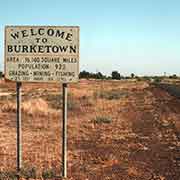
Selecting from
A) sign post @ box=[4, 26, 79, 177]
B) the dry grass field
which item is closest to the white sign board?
sign post @ box=[4, 26, 79, 177]

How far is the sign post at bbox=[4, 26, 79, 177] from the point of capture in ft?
27.0

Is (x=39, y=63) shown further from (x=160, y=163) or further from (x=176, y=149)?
(x=176, y=149)

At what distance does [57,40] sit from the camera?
826 centimetres

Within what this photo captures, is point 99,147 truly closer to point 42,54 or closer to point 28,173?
point 28,173

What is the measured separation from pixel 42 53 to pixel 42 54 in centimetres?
2

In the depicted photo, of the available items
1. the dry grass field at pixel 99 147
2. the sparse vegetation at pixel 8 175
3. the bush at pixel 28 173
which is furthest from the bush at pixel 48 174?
the sparse vegetation at pixel 8 175

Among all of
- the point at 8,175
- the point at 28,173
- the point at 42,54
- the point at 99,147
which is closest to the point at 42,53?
the point at 42,54

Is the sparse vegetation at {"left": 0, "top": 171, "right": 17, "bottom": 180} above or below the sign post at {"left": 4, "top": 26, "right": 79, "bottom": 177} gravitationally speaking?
below

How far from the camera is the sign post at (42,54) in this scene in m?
8.23

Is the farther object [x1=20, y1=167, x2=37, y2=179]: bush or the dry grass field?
the dry grass field

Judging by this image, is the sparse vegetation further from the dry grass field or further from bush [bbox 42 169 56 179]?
bush [bbox 42 169 56 179]

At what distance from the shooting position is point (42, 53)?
834 cm

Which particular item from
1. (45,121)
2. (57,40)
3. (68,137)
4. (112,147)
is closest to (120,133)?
(68,137)

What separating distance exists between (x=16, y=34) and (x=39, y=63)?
72 centimetres
